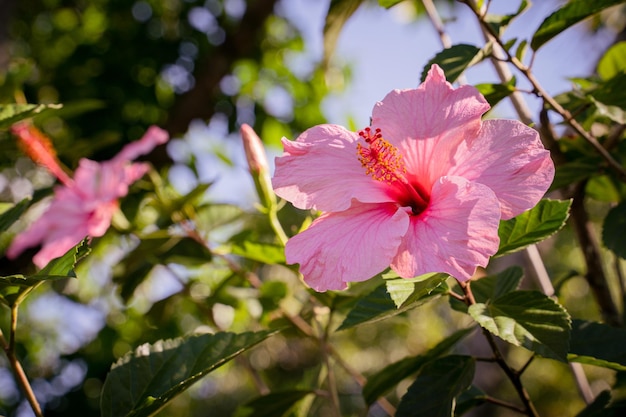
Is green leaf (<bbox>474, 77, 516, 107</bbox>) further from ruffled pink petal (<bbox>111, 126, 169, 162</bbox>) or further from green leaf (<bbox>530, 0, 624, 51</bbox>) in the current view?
ruffled pink petal (<bbox>111, 126, 169, 162</bbox>)

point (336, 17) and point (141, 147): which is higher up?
point (336, 17)

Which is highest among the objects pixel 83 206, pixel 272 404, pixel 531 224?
pixel 531 224

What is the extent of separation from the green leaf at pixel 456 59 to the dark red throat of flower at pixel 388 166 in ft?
0.43

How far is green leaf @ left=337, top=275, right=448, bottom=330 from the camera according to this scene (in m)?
0.59

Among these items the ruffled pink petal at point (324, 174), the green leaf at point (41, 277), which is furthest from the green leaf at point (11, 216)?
the ruffled pink petal at point (324, 174)

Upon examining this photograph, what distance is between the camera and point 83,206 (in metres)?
1.22

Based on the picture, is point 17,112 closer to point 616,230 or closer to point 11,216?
point 11,216

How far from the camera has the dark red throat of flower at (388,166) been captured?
65cm

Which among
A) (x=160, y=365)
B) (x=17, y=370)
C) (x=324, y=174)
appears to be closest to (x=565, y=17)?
(x=324, y=174)

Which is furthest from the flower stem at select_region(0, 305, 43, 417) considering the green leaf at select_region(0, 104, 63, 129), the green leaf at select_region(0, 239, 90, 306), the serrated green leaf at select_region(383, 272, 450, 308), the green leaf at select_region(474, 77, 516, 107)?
the green leaf at select_region(474, 77, 516, 107)

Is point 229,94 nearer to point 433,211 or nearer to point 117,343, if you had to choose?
point 117,343

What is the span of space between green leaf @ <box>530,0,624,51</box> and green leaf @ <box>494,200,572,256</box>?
0.79ft

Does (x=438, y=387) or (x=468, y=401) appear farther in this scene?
(x=468, y=401)

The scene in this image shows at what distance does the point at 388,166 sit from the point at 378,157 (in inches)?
0.6
